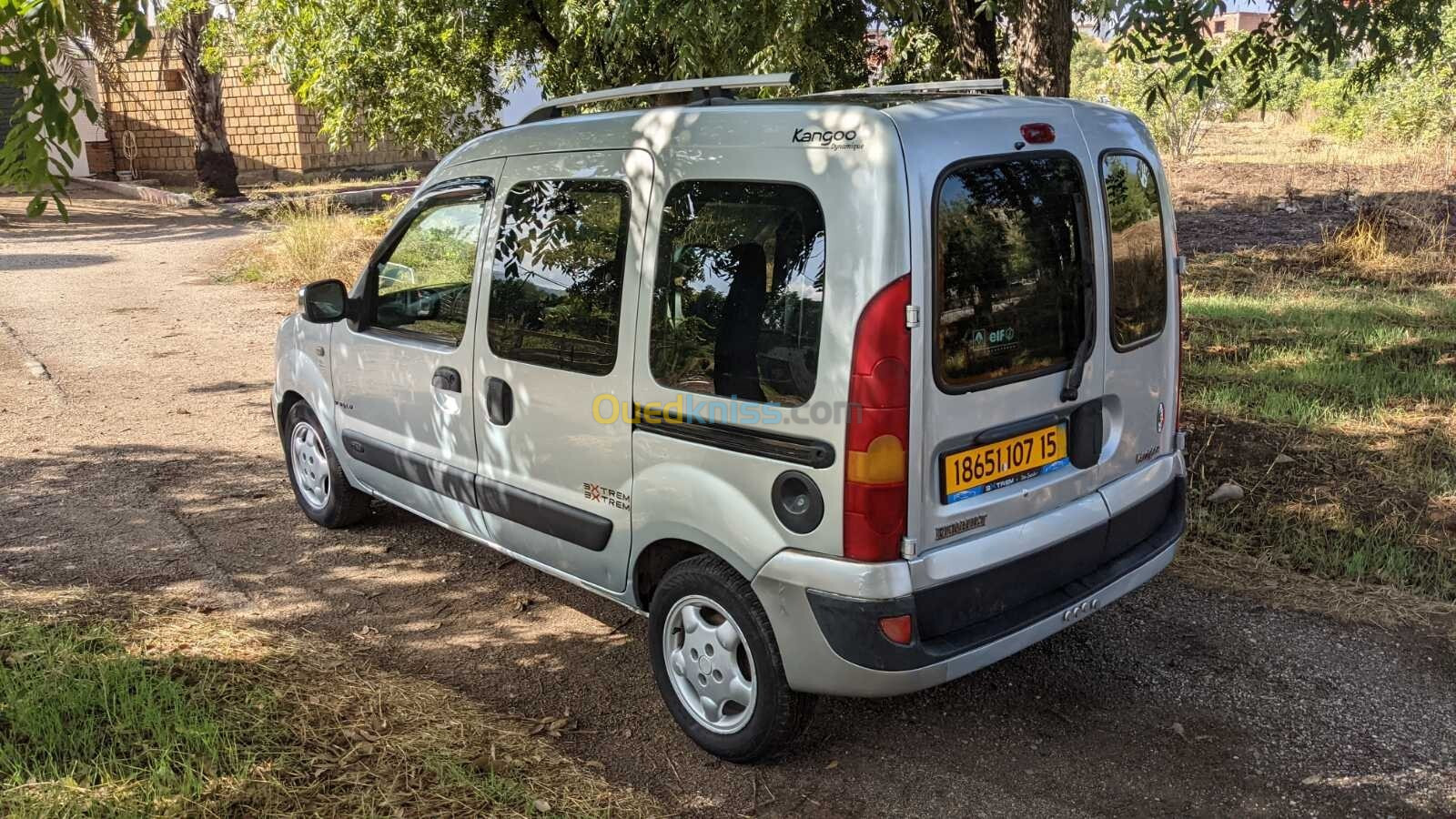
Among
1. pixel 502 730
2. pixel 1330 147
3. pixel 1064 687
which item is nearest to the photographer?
pixel 502 730

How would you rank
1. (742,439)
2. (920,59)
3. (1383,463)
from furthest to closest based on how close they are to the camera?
1. (920,59)
2. (1383,463)
3. (742,439)

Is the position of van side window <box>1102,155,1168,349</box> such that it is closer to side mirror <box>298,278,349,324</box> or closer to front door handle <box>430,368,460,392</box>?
front door handle <box>430,368,460,392</box>

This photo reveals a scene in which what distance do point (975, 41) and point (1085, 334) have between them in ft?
15.2

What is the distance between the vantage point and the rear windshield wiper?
11.0 feet

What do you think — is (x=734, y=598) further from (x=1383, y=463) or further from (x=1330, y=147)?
(x=1330, y=147)

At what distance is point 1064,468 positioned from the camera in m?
3.43

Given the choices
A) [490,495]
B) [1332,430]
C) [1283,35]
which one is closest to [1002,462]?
[490,495]

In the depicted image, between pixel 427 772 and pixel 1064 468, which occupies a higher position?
pixel 1064 468

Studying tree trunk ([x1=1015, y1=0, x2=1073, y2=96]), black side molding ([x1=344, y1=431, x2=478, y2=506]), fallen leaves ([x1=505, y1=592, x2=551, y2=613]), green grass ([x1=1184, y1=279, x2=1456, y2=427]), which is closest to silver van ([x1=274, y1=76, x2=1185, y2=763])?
black side molding ([x1=344, y1=431, x2=478, y2=506])

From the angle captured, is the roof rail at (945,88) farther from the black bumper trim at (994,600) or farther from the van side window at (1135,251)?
the black bumper trim at (994,600)

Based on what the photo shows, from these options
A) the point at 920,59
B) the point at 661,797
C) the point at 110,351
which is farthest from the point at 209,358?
the point at 661,797

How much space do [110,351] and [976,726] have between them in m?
8.86

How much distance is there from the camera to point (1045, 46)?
245 inches

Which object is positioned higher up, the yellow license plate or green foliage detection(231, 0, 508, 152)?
green foliage detection(231, 0, 508, 152)
